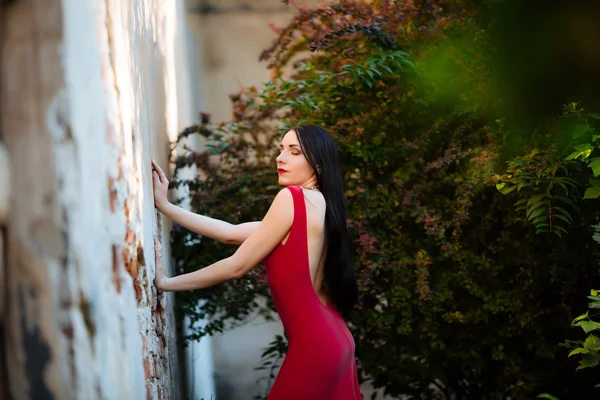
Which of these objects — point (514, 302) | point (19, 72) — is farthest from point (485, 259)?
point (19, 72)

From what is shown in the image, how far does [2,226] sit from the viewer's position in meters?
1.27

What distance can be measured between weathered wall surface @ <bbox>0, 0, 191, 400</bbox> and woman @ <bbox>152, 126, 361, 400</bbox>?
0.68 meters

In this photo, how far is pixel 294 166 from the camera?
2.48 meters

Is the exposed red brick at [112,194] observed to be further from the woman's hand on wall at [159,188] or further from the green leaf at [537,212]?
the green leaf at [537,212]

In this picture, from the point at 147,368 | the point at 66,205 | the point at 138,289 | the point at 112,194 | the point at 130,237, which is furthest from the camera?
the point at 147,368

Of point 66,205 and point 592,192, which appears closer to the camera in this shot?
point 66,205

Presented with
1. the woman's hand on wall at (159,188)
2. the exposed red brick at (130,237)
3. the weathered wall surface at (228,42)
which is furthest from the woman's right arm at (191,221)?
the weathered wall surface at (228,42)

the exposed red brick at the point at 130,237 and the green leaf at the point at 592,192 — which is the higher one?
the green leaf at the point at 592,192

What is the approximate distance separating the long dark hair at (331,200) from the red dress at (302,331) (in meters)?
0.17

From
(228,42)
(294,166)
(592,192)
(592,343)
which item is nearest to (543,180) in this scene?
(592,192)

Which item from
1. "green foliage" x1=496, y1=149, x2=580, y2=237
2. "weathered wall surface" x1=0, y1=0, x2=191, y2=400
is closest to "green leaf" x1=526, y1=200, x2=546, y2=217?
"green foliage" x1=496, y1=149, x2=580, y2=237

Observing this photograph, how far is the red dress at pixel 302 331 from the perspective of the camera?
2.29m

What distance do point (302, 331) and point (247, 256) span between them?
12.2 inches

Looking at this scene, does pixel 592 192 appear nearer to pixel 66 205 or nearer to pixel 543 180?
pixel 543 180
